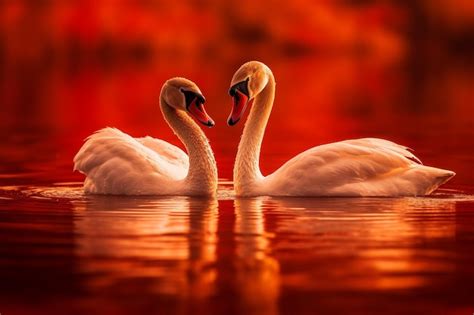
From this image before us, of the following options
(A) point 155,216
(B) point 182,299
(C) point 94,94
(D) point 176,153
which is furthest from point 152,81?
(B) point 182,299

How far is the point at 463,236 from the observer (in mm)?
11164

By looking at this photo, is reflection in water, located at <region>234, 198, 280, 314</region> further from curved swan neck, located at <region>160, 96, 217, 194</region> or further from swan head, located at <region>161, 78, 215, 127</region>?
swan head, located at <region>161, 78, 215, 127</region>

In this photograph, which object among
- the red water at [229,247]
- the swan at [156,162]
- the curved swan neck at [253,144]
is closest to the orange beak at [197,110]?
the swan at [156,162]

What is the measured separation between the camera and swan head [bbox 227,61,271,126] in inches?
572

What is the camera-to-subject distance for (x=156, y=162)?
14.4 m

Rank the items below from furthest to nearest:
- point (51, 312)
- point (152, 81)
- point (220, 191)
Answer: point (152, 81) → point (220, 191) → point (51, 312)

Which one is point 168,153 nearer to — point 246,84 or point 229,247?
point 246,84

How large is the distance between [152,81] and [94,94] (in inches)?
372

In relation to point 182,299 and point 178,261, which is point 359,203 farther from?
point 182,299

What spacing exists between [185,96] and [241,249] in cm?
444

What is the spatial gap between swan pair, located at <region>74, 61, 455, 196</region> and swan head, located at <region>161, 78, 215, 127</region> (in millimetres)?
10

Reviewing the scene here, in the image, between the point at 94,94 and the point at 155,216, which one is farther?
the point at 94,94

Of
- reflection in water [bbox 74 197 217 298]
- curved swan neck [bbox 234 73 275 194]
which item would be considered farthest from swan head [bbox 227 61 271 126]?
reflection in water [bbox 74 197 217 298]

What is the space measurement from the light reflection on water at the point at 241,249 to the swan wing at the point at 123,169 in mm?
190
